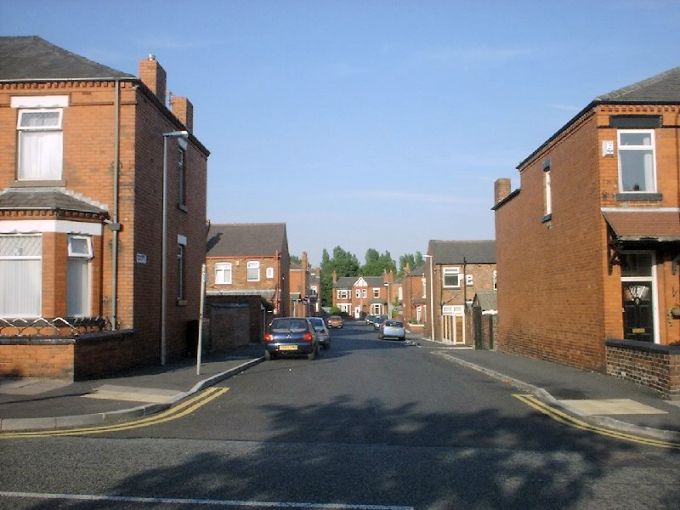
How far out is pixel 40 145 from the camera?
1700cm

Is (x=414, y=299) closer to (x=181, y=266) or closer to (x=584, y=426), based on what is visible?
(x=181, y=266)

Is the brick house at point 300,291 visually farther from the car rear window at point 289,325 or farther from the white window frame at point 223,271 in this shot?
the car rear window at point 289,325

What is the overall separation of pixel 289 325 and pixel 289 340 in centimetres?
72

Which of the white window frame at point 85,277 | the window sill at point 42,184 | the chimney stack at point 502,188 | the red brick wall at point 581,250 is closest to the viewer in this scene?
the white window frame at point 85,277

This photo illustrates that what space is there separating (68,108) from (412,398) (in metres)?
11.6

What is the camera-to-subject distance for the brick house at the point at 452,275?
5591cm

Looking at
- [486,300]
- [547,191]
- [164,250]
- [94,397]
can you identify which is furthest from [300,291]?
[94,397]

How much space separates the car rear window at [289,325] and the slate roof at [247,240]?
32837mm

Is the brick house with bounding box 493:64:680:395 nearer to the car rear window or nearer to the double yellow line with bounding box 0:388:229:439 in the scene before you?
the car rear window

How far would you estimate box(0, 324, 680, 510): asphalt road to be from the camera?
605 cm

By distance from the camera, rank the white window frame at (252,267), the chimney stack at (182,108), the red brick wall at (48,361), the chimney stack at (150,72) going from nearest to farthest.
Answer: the red brick wall at (48,361) < the chimney stack at (150,72) < the chimney stack at (182,108) < the white window frame at (252,267)

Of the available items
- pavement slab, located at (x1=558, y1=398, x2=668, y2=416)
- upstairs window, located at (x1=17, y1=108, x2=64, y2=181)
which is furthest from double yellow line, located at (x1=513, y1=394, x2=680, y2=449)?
upstairs window, located at (x1=17, y1=108, x2=64, y2=181)

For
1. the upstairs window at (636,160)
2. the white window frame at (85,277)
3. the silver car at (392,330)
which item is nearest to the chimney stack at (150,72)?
the white window frame at (85,277)

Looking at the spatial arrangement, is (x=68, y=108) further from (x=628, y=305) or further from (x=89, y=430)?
(x=628, y=305)
